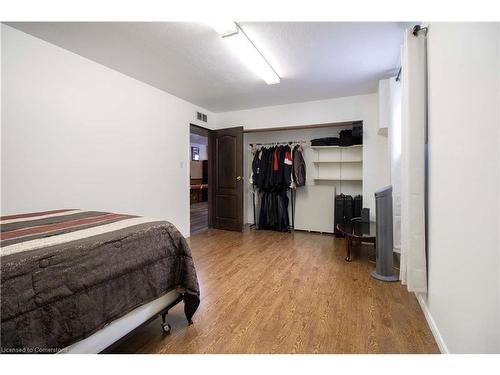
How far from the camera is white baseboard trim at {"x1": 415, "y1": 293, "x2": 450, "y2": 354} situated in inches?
53.3

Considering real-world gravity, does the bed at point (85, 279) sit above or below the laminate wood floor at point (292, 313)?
above

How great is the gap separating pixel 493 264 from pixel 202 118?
14.1ft

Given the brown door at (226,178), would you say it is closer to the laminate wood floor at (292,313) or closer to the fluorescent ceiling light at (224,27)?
the laminate wood floor at (292,313)

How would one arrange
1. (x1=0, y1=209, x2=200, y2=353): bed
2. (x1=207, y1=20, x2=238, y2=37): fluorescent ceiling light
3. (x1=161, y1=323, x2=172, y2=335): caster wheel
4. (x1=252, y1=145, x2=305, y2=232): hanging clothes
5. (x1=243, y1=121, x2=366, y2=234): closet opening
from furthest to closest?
(x1=252, y1=145, x2=305, y2=232): hanging clothes, (x1=243, y1=121, x2=366, y2=234): closet opening, (x1=207, y1=20, x2=238, y2=37): fluorescent ceiling light, (x1=161, y1=323, x2=172, y2=335): caster wheel, (x1=0, y1=209, x2=200, y2=353): bed

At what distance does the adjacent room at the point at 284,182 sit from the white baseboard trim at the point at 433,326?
0.02 m

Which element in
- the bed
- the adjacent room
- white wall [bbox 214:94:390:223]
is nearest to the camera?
the bed

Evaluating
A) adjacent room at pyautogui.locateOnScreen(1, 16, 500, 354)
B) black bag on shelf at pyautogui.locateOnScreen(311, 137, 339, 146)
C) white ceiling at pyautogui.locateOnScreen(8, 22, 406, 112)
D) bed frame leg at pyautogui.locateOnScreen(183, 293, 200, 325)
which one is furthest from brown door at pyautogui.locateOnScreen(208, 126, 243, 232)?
bed frame leg at pyautogui.locateOnScreen(183, 293, 200, 325)

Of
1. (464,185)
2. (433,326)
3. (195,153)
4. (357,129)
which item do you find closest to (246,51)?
(464,185)

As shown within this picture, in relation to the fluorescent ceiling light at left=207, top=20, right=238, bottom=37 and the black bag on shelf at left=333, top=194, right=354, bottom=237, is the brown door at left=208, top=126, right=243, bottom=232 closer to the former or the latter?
the black bag on shelf at left=333, top=194, right=354, bottom=237

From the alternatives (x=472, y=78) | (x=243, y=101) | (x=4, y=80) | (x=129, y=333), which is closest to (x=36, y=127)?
(x=4, y=80)

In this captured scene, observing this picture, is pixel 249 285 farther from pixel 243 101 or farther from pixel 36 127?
pixel 243 101

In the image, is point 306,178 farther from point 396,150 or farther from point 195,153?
point 195,153

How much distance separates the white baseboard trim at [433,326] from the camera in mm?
1353

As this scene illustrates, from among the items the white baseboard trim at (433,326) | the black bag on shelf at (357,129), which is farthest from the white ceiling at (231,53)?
the white baseboard trim at (433,326)
